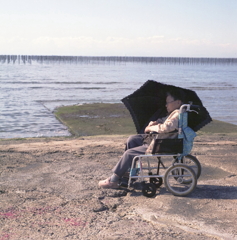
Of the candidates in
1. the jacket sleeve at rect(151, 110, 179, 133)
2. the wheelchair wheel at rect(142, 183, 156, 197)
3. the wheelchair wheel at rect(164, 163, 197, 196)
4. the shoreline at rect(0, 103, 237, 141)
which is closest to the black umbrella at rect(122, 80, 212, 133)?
the jacket sleeve at rect(151, 110, 179, 133)

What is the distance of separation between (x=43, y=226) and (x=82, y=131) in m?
7.25

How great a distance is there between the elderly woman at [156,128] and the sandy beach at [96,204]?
0.23 meters

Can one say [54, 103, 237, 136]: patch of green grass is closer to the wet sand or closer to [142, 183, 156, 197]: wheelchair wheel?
the wet sand

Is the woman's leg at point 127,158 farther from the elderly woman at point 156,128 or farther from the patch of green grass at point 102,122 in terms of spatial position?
the patch of green grass at point 102,122

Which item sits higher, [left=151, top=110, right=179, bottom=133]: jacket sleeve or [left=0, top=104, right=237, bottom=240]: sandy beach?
[left=151, top=110, right=179, bottom=133]: jacket sleeve

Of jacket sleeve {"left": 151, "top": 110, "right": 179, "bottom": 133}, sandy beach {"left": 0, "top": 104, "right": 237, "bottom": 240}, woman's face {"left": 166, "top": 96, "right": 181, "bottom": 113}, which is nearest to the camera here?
sandy beach {"left": 0, "top": 104, "right": 237, "bottom": 240}

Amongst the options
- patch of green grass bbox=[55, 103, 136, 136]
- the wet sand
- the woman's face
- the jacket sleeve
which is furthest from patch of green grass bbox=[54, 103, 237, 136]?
the jacket sleeve

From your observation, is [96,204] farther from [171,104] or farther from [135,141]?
[171,104]

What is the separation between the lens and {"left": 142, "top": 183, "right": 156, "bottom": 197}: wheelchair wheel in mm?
4543

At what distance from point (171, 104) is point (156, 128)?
1.23ft

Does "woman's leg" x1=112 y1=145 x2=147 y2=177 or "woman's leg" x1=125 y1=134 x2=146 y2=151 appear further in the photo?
"woman's leg" x1=125 y1=134 x2=146 y2=151

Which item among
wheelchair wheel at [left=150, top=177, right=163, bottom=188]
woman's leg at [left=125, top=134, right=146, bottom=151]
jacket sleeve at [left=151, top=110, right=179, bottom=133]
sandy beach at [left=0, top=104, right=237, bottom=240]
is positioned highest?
jacket sleeve at [left=151, top=110, right=179, bottom=133]

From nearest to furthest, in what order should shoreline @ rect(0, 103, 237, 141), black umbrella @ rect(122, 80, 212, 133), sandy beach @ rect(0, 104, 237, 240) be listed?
sandy beach @ rect(0, 104, 237, 240)
black umbrella @ rect(122, 80, 212, 133)
shoreline @ rect(0, 103, 237, 141)

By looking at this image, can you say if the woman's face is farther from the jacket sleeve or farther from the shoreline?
the shoreline
